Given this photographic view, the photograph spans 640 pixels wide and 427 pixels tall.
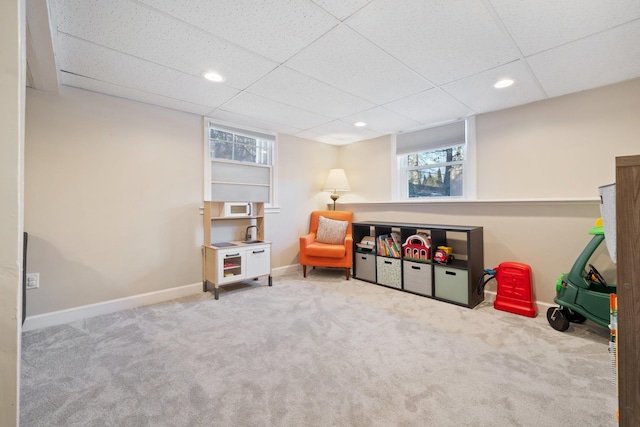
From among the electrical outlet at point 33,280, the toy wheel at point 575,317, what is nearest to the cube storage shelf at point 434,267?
the toy wheel at point 575,317

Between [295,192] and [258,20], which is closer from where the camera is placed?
[258,20]

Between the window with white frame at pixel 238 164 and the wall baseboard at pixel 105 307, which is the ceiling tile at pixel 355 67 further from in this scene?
the wall baseboard at pixel 105 307

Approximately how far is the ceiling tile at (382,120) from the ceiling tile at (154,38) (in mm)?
1425

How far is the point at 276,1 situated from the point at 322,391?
7.28 feet

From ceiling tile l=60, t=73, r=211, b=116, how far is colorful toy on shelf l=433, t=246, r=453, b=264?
313 cm

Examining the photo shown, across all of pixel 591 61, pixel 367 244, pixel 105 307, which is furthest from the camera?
pixel 367 244

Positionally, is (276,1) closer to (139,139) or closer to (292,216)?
(139,139)

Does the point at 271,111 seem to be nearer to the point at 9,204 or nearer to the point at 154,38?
the point at 154,38

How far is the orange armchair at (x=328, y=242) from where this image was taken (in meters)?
3.81

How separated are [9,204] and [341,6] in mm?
1711

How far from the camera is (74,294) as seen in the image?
255 cm

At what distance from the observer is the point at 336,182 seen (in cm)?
443

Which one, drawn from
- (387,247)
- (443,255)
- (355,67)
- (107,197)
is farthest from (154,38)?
(443,255)

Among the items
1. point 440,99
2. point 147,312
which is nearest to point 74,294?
point 147,312
